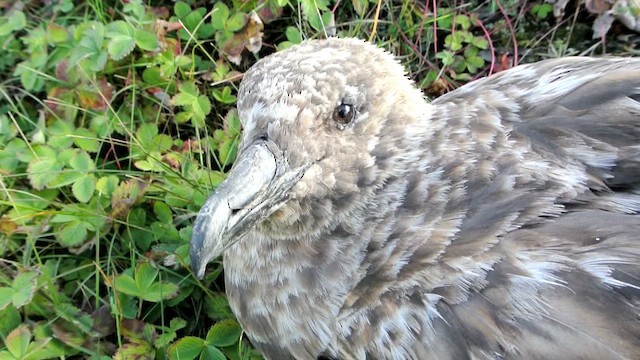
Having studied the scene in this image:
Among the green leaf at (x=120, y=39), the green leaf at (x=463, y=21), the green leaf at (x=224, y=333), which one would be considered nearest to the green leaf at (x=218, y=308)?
the green leaf at (x=224, y=333)

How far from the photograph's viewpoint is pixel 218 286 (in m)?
2.16

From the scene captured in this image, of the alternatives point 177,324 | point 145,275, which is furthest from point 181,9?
point 177,324

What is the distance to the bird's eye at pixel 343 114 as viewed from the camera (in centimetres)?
164

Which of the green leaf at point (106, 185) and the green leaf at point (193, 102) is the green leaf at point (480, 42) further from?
the green leaf at point (106, 185)

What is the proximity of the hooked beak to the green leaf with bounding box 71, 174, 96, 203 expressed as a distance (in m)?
0.78

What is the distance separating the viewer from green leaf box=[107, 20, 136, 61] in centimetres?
235

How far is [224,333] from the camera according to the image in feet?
6.52

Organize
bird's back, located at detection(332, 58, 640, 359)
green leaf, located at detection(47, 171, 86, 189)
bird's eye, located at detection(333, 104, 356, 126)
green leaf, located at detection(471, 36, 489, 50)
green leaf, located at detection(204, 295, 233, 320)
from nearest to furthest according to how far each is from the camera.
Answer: bird's back, located at detection(332, 58, 640, 359), bird's eye, located at detection(333, 104, 356, 126), green leaf, located at detection(204, 295, 233, 320), green leaf, located at detection(47, 171, 86, 189), green leaf, located at detection(471, 36, 489, 50)

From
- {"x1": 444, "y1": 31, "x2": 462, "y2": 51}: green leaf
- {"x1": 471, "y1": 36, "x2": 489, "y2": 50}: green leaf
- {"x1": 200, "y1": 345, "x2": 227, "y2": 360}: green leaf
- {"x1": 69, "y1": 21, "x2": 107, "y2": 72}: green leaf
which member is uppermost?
{"x1": 69, "y1": 21, "x2": 107, "y2": 72}: green leaf

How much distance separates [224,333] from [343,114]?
0.71 m

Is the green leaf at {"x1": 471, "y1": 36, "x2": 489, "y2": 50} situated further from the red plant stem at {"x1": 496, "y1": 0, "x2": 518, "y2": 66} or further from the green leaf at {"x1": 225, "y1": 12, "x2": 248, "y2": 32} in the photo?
the green leaf at {"x1": 225, "y1": 12, "x2": 248, "y2": 32}

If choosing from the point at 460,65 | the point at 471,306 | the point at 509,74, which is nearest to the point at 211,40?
the point at 460,65

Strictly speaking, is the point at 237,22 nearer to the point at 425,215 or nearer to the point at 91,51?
the point at 91,51

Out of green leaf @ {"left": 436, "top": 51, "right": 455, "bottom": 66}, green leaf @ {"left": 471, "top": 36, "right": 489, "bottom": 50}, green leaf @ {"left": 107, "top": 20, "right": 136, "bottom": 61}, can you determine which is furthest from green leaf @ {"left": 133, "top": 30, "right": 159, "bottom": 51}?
green leaf @ {"left": 471, "top": 36, "right": 489, "bottom": 50}
